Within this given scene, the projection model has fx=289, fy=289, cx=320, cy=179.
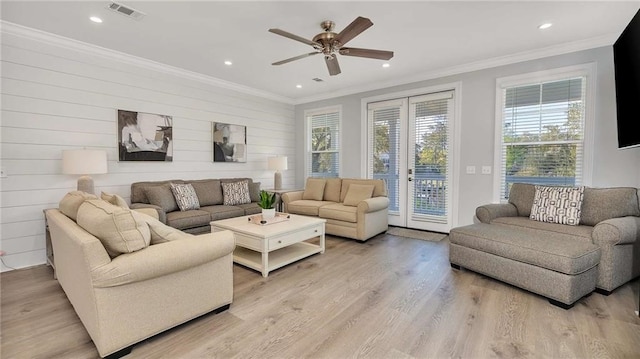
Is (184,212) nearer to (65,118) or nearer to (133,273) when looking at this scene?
(65,118)

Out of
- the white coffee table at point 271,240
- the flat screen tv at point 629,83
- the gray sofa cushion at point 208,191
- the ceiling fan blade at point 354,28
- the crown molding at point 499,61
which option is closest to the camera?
the flat screen tv at point 629,83

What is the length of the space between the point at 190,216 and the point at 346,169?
3.04 metres

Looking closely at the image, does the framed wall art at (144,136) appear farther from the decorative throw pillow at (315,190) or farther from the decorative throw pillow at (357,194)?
the decorative throw pillow at (357,194)

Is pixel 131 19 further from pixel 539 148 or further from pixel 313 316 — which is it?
pixel 539 148

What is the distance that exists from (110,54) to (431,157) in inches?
189

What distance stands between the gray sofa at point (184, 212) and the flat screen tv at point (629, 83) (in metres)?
4.35

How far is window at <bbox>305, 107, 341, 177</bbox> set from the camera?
5.96 meters

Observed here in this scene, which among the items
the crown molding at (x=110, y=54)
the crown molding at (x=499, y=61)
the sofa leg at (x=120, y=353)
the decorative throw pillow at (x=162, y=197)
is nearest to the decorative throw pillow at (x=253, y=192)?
the decorative throw pillow at (x=162, y=197)

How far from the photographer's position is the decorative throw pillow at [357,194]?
4555 mm

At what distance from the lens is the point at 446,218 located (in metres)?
4.62

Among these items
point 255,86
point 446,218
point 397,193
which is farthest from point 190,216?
point 446,218

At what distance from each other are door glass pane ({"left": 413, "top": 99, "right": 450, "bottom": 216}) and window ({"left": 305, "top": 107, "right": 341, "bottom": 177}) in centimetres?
164

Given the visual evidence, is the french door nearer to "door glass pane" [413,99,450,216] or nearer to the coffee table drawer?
"door glass pane" [413,99,450,216]

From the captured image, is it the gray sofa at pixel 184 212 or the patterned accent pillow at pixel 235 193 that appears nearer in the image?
the gray sofa at pixel 184 212
